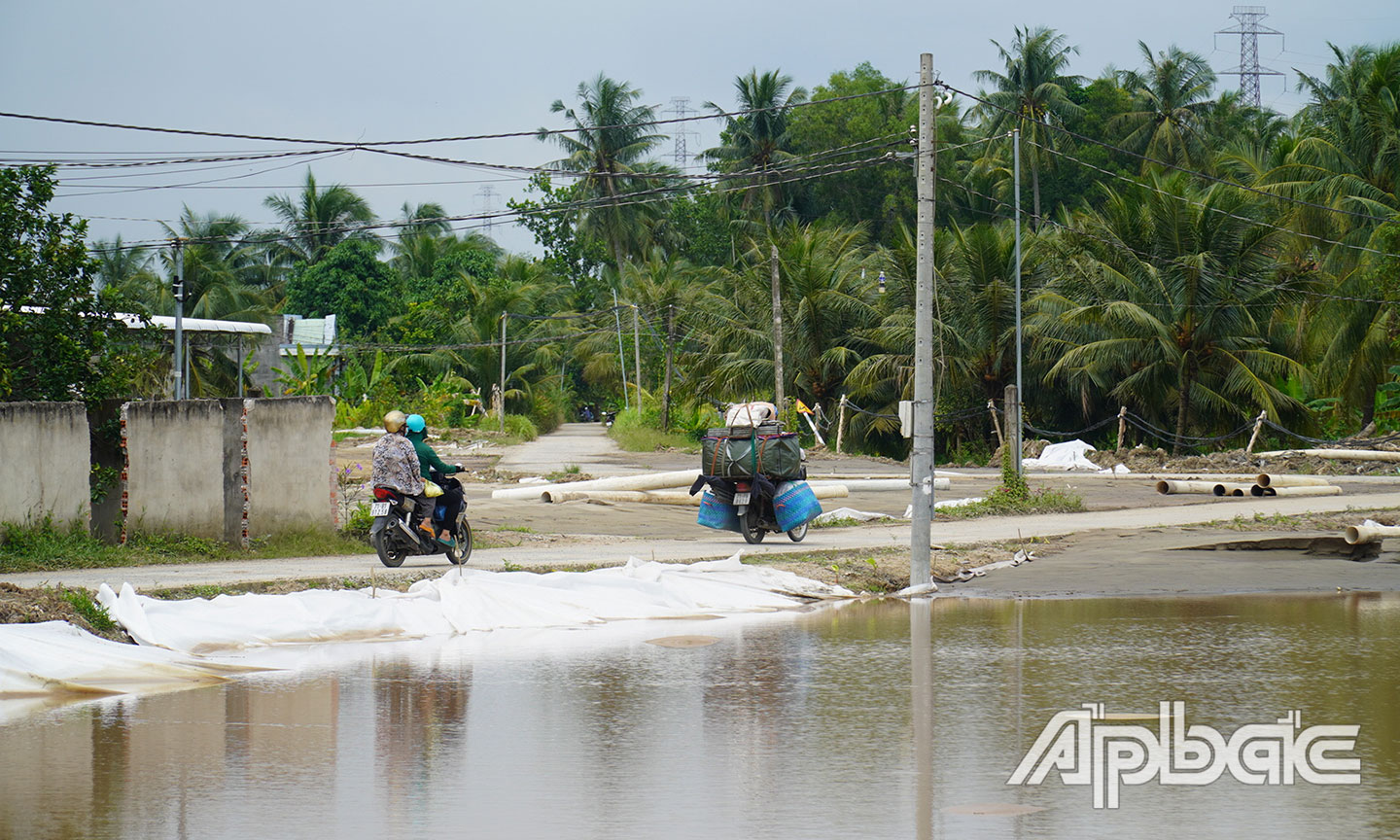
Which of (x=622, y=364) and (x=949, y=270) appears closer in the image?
(x=949, y=270)

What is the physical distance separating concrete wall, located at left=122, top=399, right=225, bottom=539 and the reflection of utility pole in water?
328 inches

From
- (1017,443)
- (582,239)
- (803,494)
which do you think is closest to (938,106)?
(803,494)

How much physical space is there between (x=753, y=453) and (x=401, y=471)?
489 centimetres

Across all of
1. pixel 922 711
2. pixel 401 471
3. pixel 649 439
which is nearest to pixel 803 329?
pixel 649 439

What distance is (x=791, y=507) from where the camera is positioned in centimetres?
1767

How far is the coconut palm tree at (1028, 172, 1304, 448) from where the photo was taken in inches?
1496

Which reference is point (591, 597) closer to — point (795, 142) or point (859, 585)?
point (859, 585)

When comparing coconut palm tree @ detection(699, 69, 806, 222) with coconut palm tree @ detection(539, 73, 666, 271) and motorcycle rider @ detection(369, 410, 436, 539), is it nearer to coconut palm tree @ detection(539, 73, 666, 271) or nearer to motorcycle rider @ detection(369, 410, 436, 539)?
coconut palm tree @ detection(539, 73, 666, 271)

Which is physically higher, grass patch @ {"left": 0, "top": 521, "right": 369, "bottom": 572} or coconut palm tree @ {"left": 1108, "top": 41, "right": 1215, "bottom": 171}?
coconut palm tree @ {"left": 1108, "top": 41, "right": 1215, "bottom": 171}

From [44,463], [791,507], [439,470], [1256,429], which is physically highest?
[44,463]

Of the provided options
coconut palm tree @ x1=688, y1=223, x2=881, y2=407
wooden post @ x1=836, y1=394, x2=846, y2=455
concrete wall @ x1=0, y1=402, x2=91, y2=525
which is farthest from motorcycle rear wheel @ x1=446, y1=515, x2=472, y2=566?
coconut palm tree @ x1=688, y1=223, x2=881, y2=407

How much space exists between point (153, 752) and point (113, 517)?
9796 mm

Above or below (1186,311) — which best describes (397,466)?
below

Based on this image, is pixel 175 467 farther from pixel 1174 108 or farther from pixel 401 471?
pixel 1174 108
